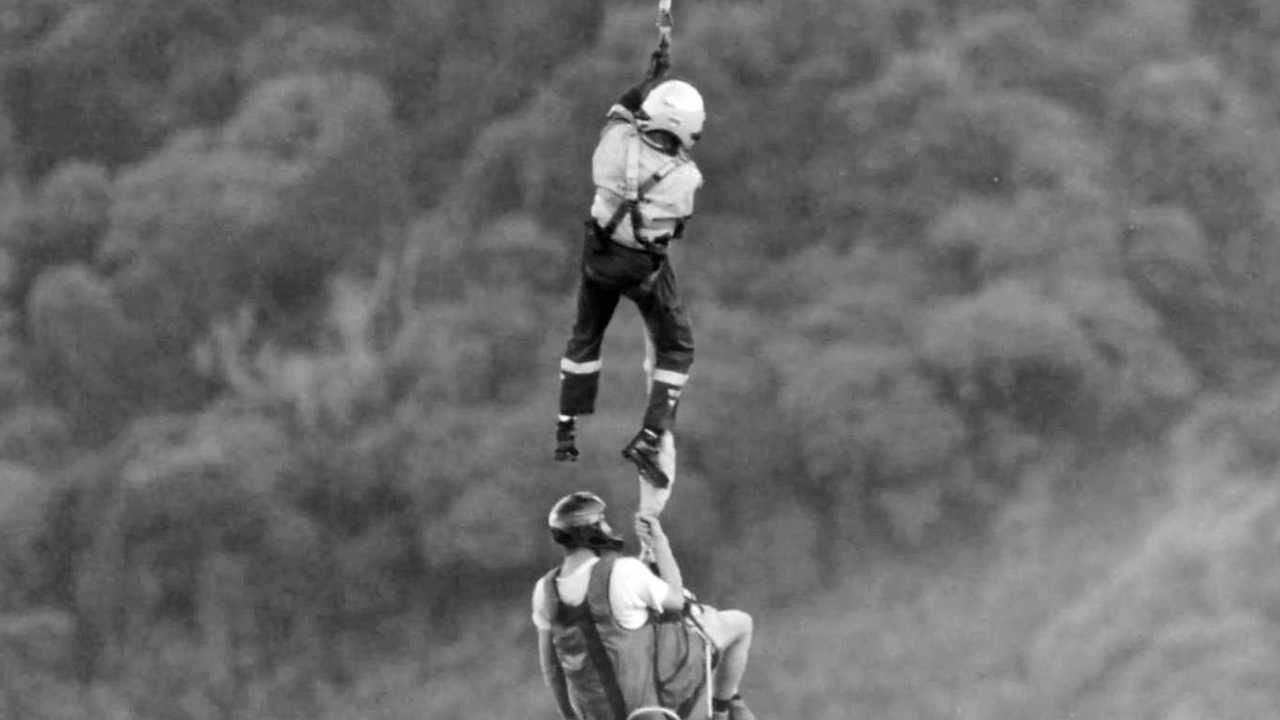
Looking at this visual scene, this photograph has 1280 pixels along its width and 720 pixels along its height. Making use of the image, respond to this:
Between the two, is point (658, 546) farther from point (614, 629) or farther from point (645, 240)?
point (645, 240)

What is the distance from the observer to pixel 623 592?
10.4 metres

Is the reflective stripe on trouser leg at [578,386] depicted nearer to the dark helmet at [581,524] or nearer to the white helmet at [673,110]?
the dark helmet at [581,524]

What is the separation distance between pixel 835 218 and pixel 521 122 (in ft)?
10.8

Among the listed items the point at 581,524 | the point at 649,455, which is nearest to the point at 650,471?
the point at 649,455

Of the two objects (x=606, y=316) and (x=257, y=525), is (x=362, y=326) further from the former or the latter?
(x=606, y=316)

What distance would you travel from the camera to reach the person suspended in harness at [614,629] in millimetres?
10406

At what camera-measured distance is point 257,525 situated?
26359mm

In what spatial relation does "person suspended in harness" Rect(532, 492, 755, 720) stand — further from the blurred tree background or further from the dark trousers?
the blurred tree background

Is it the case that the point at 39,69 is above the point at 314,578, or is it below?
above

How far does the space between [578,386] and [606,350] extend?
13650 millimetres

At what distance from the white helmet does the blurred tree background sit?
12.5 metres

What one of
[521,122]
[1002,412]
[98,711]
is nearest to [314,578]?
[98,711]

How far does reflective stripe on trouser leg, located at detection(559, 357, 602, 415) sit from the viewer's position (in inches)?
419

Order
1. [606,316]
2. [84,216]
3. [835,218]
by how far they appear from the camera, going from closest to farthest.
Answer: [606,316], [835,218], [84,216]
